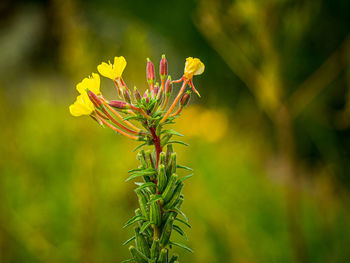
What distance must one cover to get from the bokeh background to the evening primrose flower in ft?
1.65

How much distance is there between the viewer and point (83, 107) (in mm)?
310

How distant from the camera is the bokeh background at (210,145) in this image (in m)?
0.84

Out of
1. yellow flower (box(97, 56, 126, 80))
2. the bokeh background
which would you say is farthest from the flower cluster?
the bokeh background

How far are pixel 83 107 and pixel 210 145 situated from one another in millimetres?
1798

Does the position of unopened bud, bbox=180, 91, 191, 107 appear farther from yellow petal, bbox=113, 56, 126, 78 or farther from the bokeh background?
the bokeh background

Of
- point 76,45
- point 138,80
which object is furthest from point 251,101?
point 76,45

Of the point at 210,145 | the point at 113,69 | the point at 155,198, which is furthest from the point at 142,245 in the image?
the point at 210,145

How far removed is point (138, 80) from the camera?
1.07 metres

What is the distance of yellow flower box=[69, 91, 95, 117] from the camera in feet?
1.00

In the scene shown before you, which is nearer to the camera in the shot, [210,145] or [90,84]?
[90,84]

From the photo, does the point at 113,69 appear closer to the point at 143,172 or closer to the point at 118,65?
the point at 118,65

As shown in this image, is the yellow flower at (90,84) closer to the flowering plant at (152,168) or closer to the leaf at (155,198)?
the flowering plant at (152,168)

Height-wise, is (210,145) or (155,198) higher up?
(210,145)

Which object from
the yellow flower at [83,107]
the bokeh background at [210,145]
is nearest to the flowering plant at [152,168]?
the yellow flower at [83,107]
